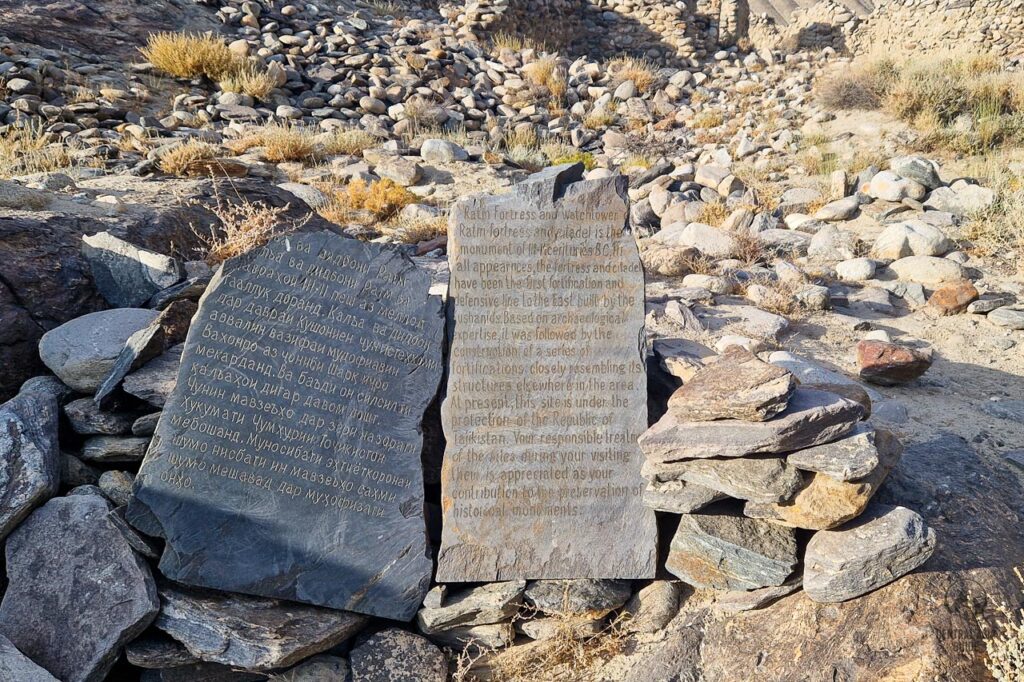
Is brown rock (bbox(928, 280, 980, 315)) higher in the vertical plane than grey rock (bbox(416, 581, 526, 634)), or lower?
higher

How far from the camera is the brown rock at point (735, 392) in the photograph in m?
3.19

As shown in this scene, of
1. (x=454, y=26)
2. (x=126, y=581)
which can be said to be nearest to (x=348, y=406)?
(x=126, y=581)

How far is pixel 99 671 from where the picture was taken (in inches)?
126

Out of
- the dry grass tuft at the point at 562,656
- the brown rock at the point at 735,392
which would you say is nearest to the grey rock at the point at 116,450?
the dry grass tuft at the point at 562,656

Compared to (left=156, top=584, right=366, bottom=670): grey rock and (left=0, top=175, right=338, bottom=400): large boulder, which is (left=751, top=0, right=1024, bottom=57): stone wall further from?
(left=156, top=584, right=366, bottom=670): grey rock

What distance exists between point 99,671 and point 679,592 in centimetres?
257

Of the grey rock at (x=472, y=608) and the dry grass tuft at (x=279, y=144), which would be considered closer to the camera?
Result: the grey rock at (x=472, y=608)

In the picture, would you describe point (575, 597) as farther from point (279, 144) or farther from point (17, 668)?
point (279, 144)

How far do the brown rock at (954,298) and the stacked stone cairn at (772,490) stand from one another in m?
3.18

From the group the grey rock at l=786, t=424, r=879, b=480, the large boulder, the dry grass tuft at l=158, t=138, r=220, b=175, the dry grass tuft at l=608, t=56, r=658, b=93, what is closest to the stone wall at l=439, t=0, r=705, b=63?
the dry grass tuft at l=608, t=56, r=658, b=93

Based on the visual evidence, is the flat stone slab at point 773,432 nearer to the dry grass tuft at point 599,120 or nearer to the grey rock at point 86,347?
the grey rock at point 86,347

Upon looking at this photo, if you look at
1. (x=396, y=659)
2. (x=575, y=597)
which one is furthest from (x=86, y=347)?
(x=575, y=597)

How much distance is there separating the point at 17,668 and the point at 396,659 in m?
1.46

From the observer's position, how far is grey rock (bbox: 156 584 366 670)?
10.7ft
